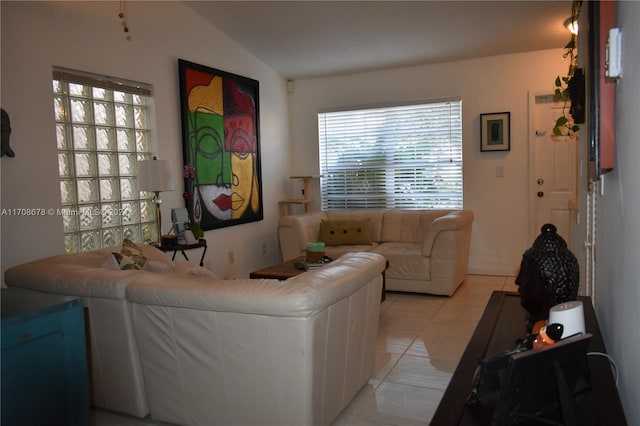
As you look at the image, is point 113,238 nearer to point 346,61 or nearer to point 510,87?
point 346,61

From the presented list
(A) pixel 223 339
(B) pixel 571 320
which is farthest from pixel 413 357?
(B) pixel 571 320

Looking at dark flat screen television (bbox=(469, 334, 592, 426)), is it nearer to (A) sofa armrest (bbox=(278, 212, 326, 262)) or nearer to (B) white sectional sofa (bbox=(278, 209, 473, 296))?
(B) white sectional sofa (bbox=(278, 209, 473, 296))

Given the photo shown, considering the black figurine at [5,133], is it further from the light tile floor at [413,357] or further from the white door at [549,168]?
the white door at [549,168]

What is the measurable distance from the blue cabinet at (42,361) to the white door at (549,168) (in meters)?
4.76

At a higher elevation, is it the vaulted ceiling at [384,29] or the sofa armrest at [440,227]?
the vaulted ceiling at [384,29]

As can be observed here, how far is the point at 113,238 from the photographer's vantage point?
400 centimetres

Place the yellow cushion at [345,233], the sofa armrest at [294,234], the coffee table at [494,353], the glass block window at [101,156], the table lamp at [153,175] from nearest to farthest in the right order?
the coffee table at [494,353]
the glass block window at [101,156]
the table lamp at [153,175]
the sofa armrest at [294,234]
the yellow cushion at [345,233]

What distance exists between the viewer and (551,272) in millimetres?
1452

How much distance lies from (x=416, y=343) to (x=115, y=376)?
1.95m

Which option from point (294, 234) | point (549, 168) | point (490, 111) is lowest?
point (294, 234)

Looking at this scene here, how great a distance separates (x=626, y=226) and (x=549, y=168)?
4.60 metres

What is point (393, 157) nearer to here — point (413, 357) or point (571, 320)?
point (413, 357)

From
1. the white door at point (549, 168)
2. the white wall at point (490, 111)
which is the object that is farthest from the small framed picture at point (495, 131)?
the white door at point (549, 168)

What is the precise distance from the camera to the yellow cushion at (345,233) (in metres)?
5.32
